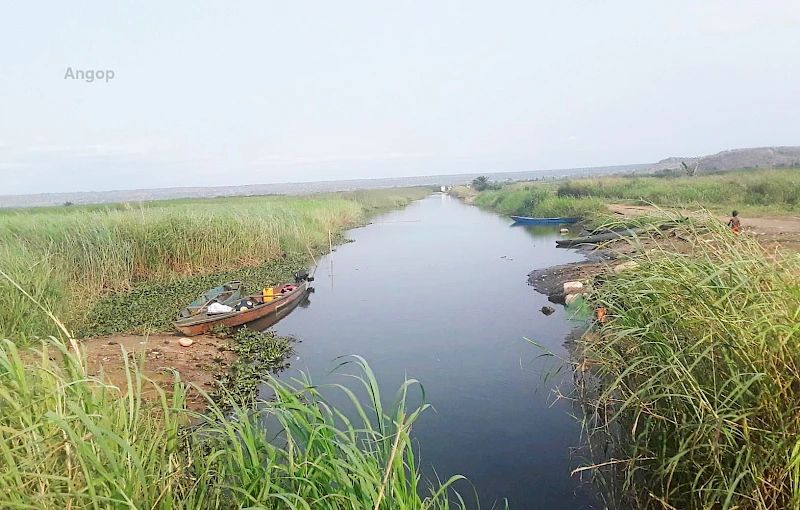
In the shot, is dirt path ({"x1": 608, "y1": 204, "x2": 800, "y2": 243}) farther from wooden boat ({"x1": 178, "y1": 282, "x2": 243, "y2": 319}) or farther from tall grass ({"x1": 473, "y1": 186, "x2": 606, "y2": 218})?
wooden boat ({"x1": 178, "y1": 282, "x2": 243, "y2": 319})

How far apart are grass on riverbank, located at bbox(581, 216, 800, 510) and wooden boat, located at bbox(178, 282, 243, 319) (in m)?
7.53

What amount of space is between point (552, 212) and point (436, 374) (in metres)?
20.6

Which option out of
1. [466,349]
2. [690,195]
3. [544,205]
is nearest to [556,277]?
[466,349]

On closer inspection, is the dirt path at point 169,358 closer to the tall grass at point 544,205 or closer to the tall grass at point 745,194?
the tall grass at point 745,194

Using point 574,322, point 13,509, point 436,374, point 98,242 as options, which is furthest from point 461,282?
point 13,509

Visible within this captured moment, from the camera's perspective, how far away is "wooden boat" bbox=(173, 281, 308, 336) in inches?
325

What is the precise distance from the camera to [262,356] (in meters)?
7.62

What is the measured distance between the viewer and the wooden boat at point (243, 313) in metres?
8.26

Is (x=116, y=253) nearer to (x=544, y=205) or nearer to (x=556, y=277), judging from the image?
(x=556, y=277)

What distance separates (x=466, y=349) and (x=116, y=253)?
326 inches

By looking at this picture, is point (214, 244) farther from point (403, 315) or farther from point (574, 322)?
point (574, 322)

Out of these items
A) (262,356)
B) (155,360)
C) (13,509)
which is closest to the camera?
(13,509)

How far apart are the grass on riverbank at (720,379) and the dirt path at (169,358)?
16.4 feet

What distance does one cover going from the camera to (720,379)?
8.93 feet
